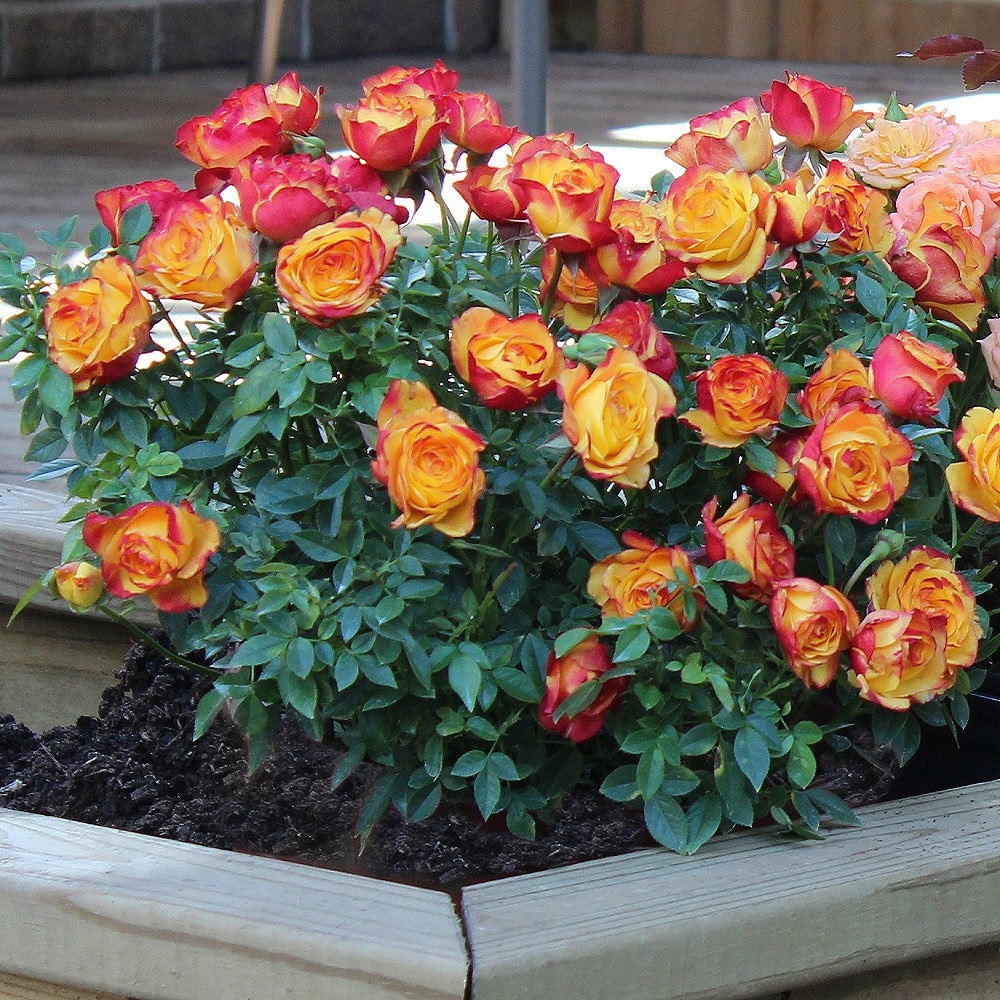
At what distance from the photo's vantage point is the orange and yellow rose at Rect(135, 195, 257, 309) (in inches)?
31.2

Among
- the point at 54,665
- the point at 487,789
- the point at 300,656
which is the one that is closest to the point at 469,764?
the point at 487,789

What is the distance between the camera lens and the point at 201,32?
516 cm

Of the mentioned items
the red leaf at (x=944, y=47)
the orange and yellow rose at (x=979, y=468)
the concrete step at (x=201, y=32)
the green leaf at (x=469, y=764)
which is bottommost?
the concrete step at (x=201, y=32)

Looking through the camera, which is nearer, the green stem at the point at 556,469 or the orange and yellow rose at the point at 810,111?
the green stem at the point at 556,469

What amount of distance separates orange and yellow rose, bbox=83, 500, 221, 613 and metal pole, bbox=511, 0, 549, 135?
0.94 meters

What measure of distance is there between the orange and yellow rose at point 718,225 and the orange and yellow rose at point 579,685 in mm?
200

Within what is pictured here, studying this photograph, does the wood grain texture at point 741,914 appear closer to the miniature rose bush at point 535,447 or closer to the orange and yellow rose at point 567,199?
the miniature rose bush at point 535,447

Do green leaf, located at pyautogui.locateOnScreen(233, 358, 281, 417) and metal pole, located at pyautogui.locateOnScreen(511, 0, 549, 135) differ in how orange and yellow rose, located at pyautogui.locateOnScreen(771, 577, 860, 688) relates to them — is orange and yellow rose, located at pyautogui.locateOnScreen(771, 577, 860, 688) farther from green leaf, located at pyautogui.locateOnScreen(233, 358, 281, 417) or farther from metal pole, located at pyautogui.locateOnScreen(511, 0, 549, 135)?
metal pole, located at pyautogui.locateOnScreen(511, 0, 549, 135)

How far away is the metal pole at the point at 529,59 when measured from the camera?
1.60 metres

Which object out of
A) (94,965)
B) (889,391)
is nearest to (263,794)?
(94,965)

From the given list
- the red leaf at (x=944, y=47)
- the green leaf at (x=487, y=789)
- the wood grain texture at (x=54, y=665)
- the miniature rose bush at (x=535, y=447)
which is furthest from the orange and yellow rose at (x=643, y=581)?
the wood grain texture at (x=54, y=665)

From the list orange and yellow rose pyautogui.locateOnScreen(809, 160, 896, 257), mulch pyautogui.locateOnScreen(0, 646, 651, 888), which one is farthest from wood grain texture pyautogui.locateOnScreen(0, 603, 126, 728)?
orange and yellow rose pyautogui.locateOnScreen(809, 160, 896, 257)

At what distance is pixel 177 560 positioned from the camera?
752mm

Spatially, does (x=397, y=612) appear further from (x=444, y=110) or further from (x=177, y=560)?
(x=444, y=110)
